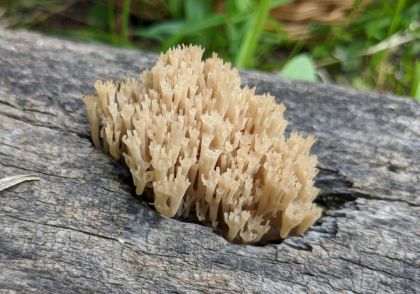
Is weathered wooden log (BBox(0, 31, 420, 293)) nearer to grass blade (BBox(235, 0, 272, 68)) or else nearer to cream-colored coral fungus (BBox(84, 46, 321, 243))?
cream-colored coral fungus (BBox(84, 46, 321, 243))

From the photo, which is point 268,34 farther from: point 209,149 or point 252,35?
point 209,149

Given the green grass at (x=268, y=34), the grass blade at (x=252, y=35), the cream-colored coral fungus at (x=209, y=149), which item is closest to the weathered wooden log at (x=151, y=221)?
A: the cream-colored coral fungus at (x=209, y=149)

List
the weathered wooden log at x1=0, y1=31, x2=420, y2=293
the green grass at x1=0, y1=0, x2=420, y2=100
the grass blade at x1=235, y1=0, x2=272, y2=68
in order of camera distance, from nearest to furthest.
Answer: the weathered wooden log at x1=0, y1=31, x2=420, y2=293 → the grass blade at x1=235, y1=0, x2=272, y2=68 → the green grass at x1=0, y1=0, x2=420, y2=100

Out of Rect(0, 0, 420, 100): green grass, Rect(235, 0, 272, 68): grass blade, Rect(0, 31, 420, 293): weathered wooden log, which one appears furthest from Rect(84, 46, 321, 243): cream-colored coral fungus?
Rect(0, 0, 420, 100): green grass

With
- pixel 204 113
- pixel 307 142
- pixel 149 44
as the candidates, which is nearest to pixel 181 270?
pixel 204 113

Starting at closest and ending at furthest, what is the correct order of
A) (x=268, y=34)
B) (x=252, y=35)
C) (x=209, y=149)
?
(x=209, y=149) → (x=252, y=35) → (x=268, y=34)

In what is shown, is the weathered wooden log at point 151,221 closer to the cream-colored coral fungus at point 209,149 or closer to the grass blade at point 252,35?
the cream-colored coral fungus at point 209,149

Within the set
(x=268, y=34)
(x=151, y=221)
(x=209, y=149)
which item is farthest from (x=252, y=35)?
(x=151, y=221)
